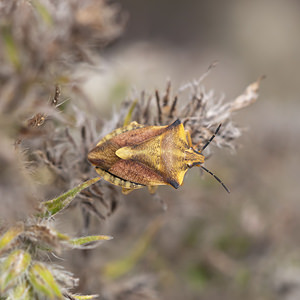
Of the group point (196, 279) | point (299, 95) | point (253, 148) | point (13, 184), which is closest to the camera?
point (13, 184)

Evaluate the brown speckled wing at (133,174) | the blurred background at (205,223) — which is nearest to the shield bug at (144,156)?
the brown speckled wing at (133,174)

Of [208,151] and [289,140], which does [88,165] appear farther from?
[289,140]

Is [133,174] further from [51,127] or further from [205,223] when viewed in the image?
[205,223]

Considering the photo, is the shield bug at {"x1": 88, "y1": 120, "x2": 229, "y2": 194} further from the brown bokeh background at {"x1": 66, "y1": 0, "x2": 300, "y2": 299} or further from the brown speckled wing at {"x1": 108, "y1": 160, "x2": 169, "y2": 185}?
the brown bokeh background at {"x1": 66, "y1": 0, "x2": 300, "y2": 299}

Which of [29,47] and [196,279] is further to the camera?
[196,279]

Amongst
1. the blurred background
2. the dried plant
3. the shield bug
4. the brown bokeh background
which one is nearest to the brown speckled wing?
the shield bug

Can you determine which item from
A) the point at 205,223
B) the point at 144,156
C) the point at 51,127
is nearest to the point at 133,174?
the point at 144,156

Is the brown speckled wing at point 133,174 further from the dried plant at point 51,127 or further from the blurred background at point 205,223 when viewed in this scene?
the blurred background at point 205,223

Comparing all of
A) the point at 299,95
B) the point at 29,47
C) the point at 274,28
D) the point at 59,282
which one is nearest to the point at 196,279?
the point at 59,282

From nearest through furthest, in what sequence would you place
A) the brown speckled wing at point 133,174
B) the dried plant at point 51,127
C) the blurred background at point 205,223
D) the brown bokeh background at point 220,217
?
the dried plant at point 51,127
the brown speckled wing at point 133,174
the blurred background at point 205,223
the brown bokeh background at point 220,217
